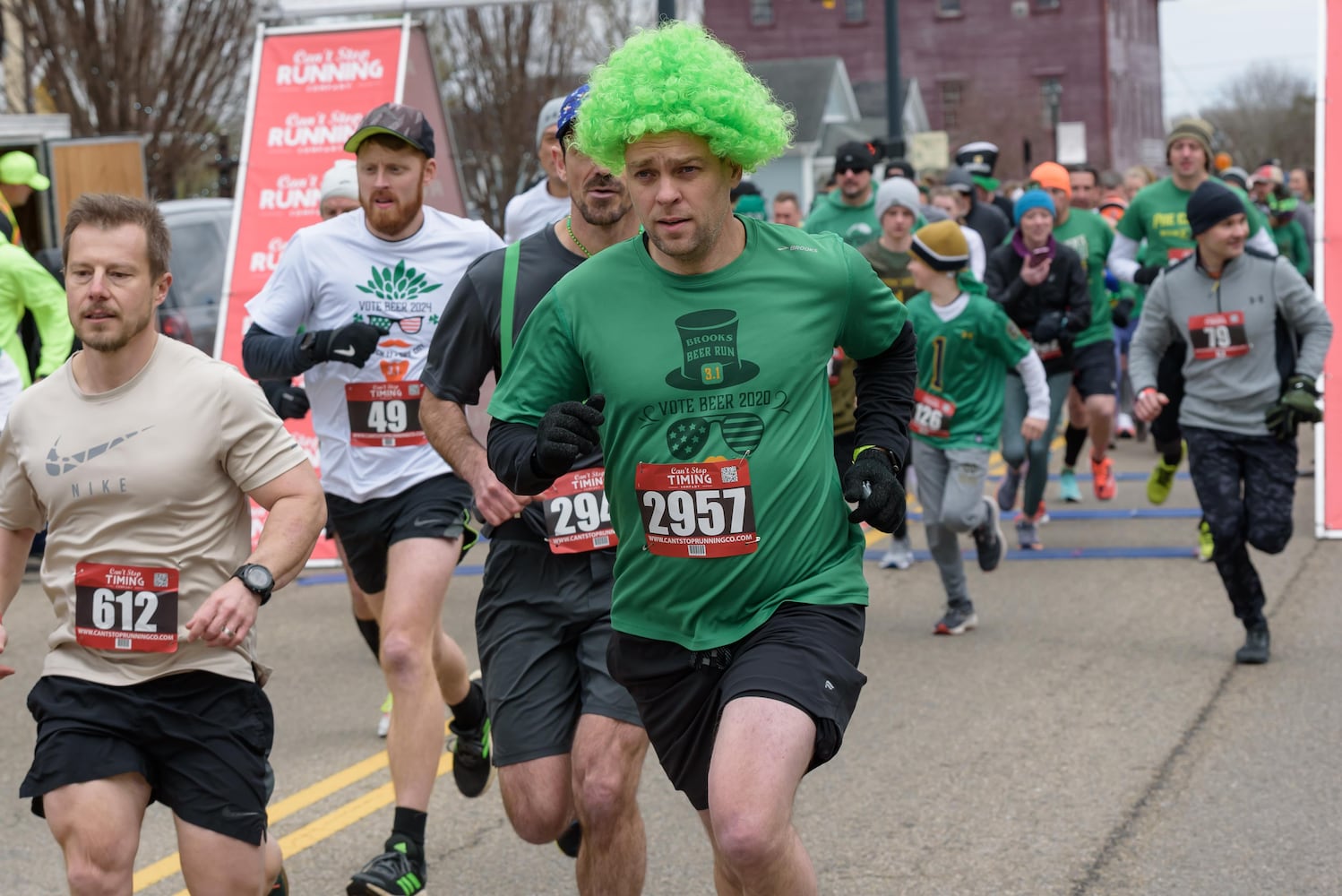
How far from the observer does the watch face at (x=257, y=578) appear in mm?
3926

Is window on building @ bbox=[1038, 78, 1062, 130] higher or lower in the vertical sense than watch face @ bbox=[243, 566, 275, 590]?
higher

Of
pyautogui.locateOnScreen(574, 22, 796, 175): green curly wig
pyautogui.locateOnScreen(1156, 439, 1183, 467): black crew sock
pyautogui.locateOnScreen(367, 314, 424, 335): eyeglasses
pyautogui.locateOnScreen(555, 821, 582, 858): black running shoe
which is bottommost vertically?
pyautogui.locateOnScreen(555, 821, 582, 858): black running shoe

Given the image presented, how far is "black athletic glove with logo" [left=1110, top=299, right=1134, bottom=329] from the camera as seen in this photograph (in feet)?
41.2

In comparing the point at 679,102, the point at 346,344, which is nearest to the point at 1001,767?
the point at 346,344

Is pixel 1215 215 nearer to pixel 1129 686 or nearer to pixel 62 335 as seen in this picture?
pixel 1129 686

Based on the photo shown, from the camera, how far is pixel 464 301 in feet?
15.7

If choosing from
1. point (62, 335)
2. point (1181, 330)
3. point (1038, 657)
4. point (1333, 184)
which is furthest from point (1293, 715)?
point (62, 335)

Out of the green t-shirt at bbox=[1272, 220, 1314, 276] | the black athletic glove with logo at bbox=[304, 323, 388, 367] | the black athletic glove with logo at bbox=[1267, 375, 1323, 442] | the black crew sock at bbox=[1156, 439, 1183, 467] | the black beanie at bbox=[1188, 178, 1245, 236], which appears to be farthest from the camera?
the green t-shirt at bbox=[1272, 220, 1314, 276]

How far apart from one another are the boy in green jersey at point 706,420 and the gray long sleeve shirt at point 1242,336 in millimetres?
4397

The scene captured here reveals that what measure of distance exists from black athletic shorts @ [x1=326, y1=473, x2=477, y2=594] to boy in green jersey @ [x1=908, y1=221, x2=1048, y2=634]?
3.34 m

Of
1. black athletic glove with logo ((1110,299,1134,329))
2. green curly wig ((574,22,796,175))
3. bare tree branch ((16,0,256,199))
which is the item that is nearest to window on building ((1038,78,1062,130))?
bare tree branch ((16,0,256,199))

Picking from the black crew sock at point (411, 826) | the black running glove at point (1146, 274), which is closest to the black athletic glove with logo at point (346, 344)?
the black crew sock at point (411, 826)

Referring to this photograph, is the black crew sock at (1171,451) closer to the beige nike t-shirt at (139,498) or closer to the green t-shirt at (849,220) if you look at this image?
the green t-shirt at (849,220)

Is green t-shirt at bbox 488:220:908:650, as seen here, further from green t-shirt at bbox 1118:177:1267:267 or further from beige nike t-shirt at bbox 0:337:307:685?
green t-shirt at bbox 1118:177:1267:267
